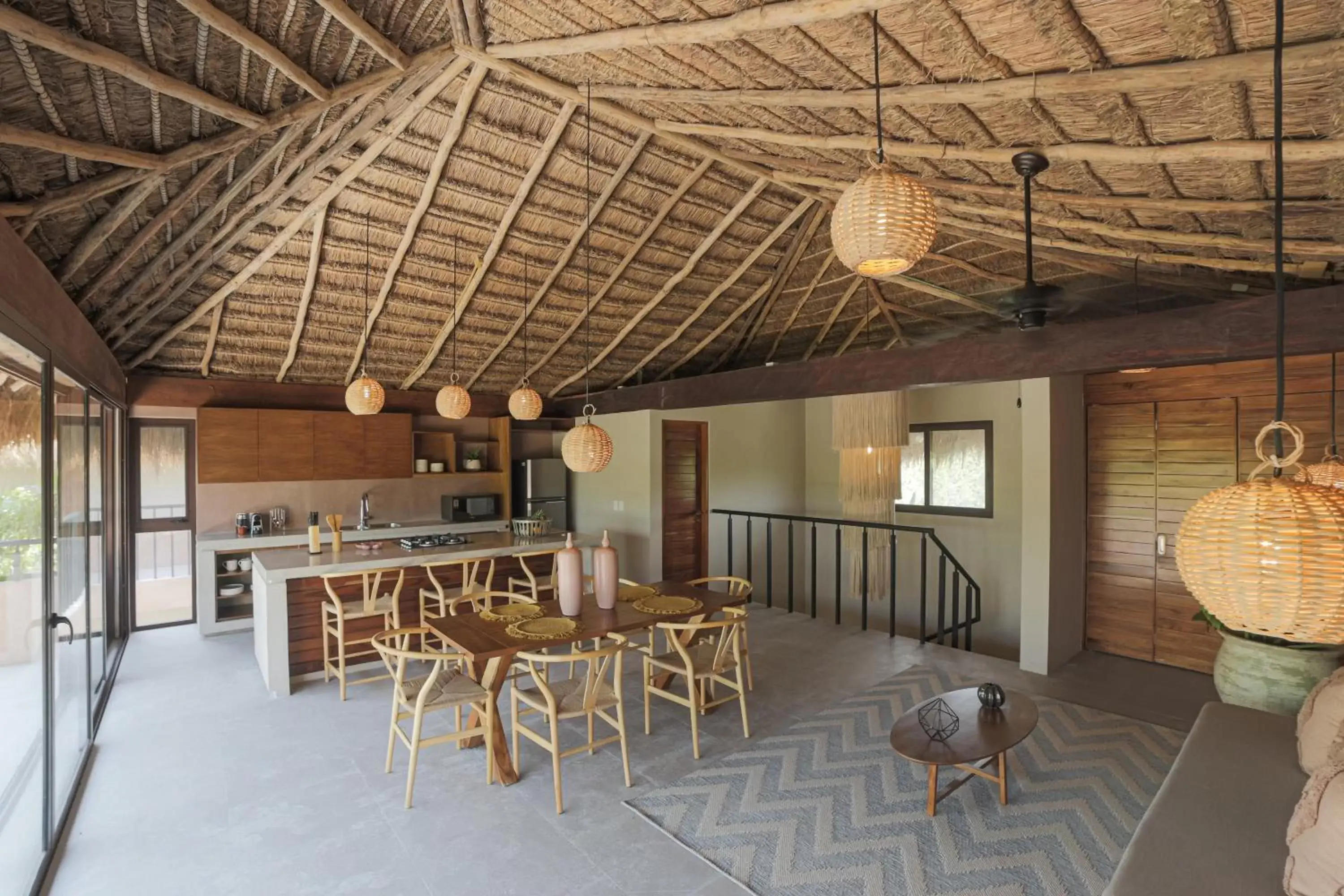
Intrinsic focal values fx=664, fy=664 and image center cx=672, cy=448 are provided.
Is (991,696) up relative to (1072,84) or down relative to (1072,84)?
down

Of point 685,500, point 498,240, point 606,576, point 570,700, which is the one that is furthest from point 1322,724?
point 685,500

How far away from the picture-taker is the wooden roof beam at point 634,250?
505cm

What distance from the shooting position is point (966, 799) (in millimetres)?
3219

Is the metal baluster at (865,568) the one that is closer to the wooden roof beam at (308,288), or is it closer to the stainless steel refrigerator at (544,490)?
the stainless steel refrigerator at (544,490)

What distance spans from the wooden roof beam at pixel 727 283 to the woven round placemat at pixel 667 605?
3.31 m

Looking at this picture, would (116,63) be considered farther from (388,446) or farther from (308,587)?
(388,446)

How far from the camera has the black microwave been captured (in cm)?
756

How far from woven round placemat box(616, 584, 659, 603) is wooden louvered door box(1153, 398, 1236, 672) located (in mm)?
4089

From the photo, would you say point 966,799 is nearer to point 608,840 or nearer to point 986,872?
point 986,872

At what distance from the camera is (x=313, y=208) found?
14.9 ft

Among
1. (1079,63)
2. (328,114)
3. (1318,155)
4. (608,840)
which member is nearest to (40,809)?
(608,840)

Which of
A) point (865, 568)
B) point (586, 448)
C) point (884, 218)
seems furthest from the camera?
point (865, 568)

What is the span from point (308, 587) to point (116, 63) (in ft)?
12.2

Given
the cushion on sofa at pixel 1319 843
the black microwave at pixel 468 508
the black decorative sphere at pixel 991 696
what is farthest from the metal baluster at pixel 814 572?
the cushion on sofa at pixel 1319 843
